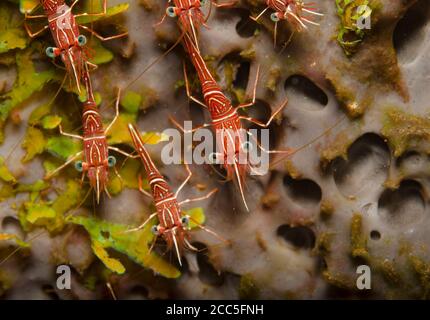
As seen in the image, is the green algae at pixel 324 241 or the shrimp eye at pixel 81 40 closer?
the shrimp eye at pixel 81 40

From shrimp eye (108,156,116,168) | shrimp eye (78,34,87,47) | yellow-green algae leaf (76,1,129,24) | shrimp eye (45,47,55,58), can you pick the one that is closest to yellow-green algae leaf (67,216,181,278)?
shrimp eye (108,156,116,168)

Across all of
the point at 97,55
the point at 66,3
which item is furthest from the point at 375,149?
the point at 66,3

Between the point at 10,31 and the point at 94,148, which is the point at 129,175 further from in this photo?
the point at 10,31

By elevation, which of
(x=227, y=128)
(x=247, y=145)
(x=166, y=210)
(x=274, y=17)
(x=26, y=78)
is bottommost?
(x=166, y=210)

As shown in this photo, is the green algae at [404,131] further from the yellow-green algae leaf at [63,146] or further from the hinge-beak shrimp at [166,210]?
the yellow-green algae leaf at [63,146]

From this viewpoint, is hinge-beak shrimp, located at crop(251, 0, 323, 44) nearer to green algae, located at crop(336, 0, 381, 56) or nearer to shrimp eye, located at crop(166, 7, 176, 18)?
green algae, located at crop(336, 0, 381, 56)

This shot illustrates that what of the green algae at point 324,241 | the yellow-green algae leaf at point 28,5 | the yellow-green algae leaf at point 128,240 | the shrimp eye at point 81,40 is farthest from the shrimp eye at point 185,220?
the yellow-green algae leaf at point 28,5

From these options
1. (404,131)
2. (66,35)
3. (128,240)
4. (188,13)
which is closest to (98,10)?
(66,35)
